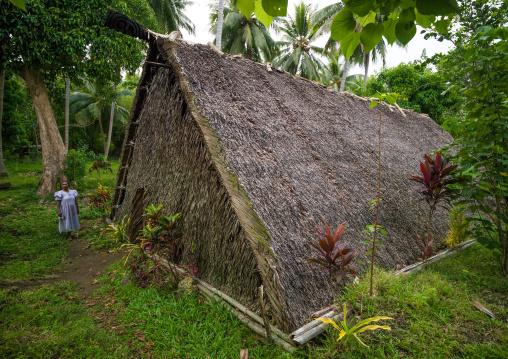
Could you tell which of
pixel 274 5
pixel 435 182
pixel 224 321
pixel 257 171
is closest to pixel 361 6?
pixel 274 5

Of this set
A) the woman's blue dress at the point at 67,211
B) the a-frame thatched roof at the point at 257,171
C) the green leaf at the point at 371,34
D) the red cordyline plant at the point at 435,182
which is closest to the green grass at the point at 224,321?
the a-frame thatched roof at the point at 257,171

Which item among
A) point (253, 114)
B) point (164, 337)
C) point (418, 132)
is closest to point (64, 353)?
point (164, 337)

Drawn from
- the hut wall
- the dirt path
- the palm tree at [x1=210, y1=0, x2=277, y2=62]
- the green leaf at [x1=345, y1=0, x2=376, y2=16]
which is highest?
the palm tree at [x1=210, y1=0, x2=277, y2=62]

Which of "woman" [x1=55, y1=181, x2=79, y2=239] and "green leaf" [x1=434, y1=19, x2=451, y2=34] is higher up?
"green leaf" [x1=434, y1=19, x2=451, y2=34]

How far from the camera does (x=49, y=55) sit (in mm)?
7230

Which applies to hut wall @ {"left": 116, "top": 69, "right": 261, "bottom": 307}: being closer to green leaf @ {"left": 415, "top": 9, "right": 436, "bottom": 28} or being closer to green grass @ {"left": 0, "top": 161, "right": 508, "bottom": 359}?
green grass @ {"left": 0, "top": 161, "right": 508, "bottom": 359}

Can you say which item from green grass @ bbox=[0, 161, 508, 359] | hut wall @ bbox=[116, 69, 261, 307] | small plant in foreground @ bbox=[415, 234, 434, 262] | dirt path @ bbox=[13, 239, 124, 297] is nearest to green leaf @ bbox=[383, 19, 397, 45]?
hut wall @ bbox=[116, 69, 261, 307]

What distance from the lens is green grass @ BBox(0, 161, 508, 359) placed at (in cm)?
232

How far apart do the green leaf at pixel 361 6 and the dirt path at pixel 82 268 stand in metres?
4.51

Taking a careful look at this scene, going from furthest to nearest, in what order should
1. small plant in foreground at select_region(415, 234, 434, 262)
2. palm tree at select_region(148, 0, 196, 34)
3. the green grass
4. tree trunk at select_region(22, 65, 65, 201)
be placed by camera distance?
1. palm tree at select_region(148, 0, 196, 34)
2. tree trunk at select_region(22, 65, 65, 201)
3. small plant in foreground at select_region(415, 234, 434, 262)
4. the green grass

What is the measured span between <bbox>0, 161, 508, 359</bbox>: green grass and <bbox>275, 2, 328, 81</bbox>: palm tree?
53.2ft

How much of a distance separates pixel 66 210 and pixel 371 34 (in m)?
6.84

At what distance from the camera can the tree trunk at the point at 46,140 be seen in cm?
872

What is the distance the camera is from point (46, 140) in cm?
921
